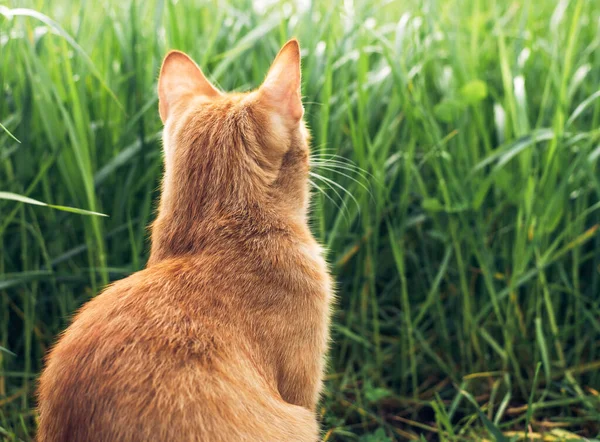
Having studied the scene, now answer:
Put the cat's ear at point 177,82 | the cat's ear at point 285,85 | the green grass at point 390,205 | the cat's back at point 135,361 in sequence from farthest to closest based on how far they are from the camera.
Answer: the green grass at point 390,205 → the cat's ear at point 177,82 → the cat's ear at point 285,85 → the cat's back at point 135,361

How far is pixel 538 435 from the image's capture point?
77.2 inches

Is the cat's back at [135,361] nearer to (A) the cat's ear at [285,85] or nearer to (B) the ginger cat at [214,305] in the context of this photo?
(B) the ginger cat at [214,305]

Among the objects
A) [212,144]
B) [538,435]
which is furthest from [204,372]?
[538,435]

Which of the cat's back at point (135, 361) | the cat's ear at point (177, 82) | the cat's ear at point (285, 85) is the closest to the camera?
the cat's back at point (135, 361)

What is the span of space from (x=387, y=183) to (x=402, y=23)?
0.53 m

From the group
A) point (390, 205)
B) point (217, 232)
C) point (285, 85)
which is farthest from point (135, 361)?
point (390, 205)

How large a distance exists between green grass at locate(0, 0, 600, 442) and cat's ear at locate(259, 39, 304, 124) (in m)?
0.44

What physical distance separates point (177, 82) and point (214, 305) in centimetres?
63

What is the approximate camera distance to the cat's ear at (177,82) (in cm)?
176

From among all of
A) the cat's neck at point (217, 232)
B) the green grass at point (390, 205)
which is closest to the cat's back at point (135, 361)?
the cat's neck at point (217, 232)

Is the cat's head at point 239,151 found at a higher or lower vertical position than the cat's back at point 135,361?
higher

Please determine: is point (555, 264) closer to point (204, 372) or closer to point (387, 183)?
point (387, 183)

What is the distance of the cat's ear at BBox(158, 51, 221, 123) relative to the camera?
69.4 inches

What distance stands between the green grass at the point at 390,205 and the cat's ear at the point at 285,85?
440 mm
